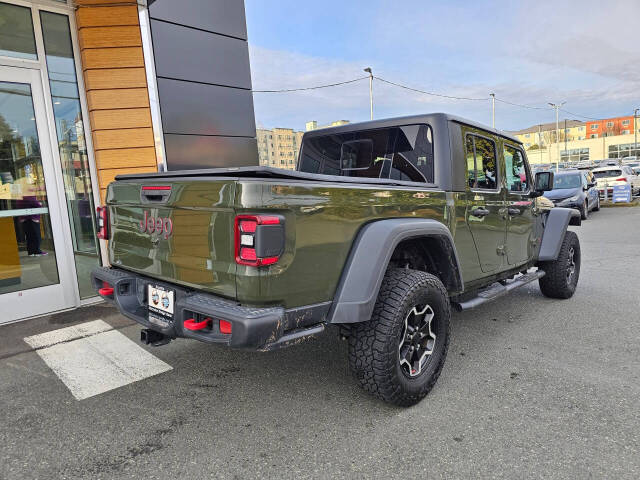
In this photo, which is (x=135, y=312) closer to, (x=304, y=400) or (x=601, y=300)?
(x=304, y=400)

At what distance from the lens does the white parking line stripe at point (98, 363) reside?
3078mm

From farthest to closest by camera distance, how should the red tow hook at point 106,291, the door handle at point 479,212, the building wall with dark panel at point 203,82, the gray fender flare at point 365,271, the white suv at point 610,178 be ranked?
the white suv at point 610,178, the building wall with dark panel at point 203,82, the door handle at point 479,212, the red tow hook at point 106,291, the gray fender flare at point 365,271

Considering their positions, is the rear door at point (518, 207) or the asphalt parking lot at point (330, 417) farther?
the rear door at point (518, 207)

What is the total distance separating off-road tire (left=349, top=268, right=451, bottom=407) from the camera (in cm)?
241

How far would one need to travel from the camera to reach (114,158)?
17.0 ft

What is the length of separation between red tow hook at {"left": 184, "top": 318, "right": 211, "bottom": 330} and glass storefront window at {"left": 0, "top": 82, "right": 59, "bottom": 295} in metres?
3.51

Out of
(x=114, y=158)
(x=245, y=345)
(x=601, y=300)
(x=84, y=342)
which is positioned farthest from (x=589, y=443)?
(x=114, y=158)

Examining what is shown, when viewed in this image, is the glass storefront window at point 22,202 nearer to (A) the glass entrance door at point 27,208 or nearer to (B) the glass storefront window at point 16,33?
(A) the glass entrance door at point 27,208

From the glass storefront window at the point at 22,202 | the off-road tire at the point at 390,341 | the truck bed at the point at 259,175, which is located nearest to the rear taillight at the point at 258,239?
the truck bed at the point at 259,175

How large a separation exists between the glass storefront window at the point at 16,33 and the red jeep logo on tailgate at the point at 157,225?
337 centimetres

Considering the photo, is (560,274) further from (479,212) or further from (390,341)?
(390,341)

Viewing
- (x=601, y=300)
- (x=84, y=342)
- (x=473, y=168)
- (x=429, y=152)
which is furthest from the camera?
(x=601, y=300)

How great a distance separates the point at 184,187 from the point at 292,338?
987mm

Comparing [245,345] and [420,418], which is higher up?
[245,345]
